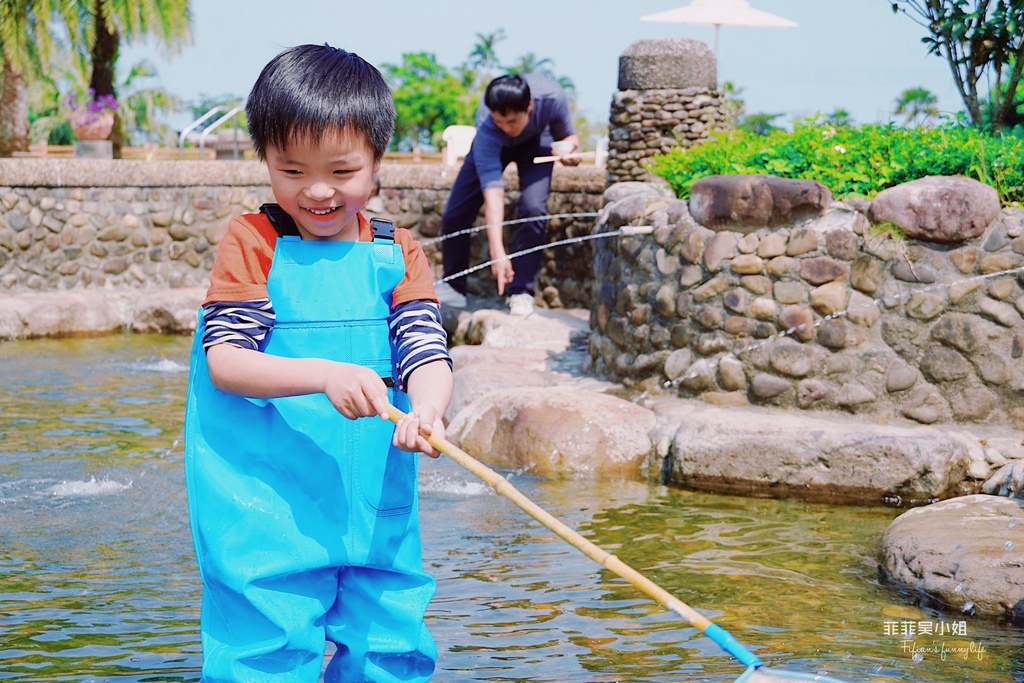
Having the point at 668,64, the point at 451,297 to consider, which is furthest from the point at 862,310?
the point at 451,297

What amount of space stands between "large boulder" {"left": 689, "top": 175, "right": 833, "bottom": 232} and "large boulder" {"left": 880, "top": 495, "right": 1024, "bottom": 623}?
2020mm

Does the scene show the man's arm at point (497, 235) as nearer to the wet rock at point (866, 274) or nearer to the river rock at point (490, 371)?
the river rock at point (490, 371)

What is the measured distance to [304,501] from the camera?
239cm

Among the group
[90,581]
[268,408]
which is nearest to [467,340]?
A: [90,581]

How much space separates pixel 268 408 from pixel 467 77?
60015mm

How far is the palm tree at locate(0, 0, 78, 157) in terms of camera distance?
1775 centimetres

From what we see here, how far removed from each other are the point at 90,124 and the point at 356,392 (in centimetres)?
1359

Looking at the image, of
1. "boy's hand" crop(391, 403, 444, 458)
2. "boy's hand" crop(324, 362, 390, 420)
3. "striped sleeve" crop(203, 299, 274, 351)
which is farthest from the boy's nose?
"boy's hand" crop(391, 403, 444, 458)

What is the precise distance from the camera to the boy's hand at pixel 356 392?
2.19 meters

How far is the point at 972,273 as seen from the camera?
19.9 feet

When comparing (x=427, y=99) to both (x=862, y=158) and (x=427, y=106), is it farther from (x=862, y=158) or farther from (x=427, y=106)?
(x=862, y=158)

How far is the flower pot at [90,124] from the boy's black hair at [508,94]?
7.63 metres

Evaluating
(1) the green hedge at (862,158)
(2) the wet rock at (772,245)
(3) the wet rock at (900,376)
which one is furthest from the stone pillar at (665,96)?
(3) the wet rock at (900,376)

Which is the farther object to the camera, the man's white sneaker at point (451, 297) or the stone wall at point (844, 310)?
the man's white sneaker at point (451, 297)
